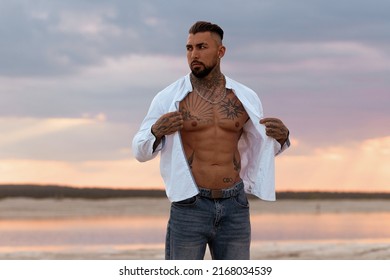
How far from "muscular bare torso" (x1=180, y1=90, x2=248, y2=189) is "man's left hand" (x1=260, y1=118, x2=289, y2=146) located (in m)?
0.24

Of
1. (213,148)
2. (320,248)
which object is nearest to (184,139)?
(213,148)

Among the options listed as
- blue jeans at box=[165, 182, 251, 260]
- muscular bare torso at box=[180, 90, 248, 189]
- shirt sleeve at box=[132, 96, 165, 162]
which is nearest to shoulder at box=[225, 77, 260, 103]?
muscular bare torso at box=[180, 90, 248, 189]

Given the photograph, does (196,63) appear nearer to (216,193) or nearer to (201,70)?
(201,70)

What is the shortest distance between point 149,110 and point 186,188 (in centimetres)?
74

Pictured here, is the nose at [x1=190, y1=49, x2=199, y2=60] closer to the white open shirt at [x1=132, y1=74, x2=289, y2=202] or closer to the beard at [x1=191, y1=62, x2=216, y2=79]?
the beard at [x1=191, y1=62, x2=216, y2=79]

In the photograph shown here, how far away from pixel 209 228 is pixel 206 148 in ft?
2.16

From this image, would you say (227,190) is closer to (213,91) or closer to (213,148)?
(213,148)

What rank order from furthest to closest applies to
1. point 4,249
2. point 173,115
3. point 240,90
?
point 4,249, point 240,90, point 173,115

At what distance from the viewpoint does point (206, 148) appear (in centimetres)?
668

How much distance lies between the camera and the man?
6.55m

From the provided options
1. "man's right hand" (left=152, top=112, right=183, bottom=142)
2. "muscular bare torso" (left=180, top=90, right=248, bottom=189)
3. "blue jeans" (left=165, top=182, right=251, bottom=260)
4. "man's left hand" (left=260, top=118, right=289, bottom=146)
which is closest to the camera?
"man's right hand" (left=152, top=112, right=183, bottom=142)

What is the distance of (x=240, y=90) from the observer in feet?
22.8

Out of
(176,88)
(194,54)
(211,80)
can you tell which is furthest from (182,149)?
(194,54)

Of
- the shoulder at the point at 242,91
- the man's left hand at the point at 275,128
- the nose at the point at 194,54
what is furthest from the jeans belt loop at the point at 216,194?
the nose at the point at 194,54
